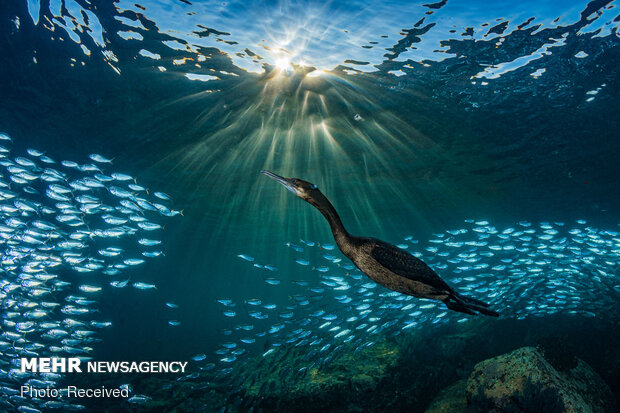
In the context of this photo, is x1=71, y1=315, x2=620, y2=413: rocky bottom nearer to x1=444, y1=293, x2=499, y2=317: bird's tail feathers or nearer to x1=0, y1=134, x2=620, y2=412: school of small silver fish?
x1=0, y1=134, x2=620, y2=412: school of small silver fish

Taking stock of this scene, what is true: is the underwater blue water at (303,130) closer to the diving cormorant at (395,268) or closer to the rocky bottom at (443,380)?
the rocky bottom at (443,380)

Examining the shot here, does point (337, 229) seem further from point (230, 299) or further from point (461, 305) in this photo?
point (230, 299)

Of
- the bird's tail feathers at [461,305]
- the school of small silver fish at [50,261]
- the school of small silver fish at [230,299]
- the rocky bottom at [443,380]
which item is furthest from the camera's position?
the school of small silver fish at [230,299]

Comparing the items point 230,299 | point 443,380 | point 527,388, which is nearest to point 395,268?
point 527,388

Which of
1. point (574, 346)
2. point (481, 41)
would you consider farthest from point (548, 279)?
point (481, 41)

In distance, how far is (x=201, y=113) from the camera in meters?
11.6

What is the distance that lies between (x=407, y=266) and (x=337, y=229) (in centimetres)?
50

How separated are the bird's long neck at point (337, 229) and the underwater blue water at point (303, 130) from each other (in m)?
7.61

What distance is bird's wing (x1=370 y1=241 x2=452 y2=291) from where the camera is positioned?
1297 mm

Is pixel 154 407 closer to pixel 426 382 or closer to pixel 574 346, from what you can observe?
pixel 426 382

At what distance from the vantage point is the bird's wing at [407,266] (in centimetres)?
130

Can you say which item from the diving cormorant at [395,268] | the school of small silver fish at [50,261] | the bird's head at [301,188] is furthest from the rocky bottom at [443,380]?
the bird's head at [301,188]

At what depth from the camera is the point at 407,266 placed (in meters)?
1.31

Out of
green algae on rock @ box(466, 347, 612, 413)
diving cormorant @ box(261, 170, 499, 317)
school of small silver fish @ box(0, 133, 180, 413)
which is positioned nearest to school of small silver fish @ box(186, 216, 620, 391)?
school of small silver fish @ box(0, 133, 180, 413)
